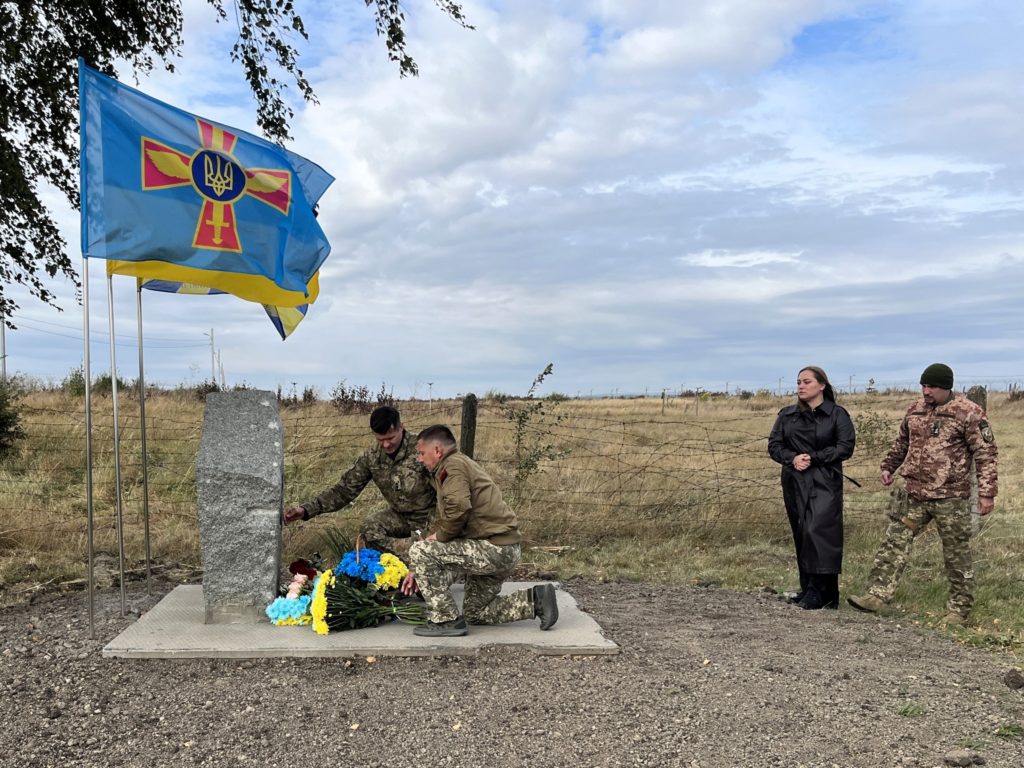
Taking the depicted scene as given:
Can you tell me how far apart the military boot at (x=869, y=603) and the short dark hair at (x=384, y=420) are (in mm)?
3831

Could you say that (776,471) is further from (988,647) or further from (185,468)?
(185,468)

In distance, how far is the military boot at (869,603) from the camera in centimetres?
618

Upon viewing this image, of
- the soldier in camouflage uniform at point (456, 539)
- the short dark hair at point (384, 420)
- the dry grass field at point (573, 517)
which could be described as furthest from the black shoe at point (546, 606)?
the dry grass field at point (573, 517)

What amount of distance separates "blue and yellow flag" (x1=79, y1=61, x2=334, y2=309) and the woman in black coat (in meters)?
3.94

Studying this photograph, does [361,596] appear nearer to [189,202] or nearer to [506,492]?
[189,202]

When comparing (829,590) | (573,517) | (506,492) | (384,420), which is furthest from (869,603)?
(506,492)

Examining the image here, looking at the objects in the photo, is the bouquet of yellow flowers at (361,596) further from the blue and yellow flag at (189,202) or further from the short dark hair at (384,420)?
the blue and yellow flag at (189,202)

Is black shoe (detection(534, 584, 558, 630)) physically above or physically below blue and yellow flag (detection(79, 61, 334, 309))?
below

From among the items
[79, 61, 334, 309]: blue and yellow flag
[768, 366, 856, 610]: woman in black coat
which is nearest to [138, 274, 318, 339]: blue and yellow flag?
[79, 61, 334, 309]: blue and yellow flag

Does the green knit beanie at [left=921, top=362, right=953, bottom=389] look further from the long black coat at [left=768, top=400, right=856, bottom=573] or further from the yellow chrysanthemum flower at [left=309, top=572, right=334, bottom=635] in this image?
the yellow chrysanthemum flower at [left=309, top=572, right=334, bottom=635]

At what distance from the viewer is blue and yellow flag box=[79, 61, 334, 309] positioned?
16.6 ft

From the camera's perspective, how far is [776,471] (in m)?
12.7

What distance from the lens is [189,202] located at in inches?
212

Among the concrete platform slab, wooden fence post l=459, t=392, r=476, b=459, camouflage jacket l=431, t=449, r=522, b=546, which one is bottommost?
the concrete platform slab
